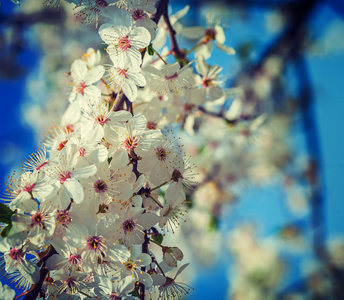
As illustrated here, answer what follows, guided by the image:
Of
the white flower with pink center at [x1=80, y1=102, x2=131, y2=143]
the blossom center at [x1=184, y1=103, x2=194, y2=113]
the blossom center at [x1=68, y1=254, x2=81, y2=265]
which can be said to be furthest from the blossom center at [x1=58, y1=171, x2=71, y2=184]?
the blossom center at [x1=184, y1=103, x2=194, y2=113]

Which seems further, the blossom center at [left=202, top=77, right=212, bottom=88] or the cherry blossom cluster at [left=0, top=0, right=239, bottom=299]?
the blossom center at [left=202, top=77, right=212, bottom=88]

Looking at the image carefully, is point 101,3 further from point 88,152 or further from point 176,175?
point 176,175

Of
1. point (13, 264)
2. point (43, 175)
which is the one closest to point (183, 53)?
point (43, 175)

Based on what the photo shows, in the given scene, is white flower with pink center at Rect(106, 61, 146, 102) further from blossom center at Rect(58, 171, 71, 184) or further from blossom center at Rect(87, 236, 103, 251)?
blossom center at Rect(87, 236, 103, 251)

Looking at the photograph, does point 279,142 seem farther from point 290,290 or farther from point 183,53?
point 183,53

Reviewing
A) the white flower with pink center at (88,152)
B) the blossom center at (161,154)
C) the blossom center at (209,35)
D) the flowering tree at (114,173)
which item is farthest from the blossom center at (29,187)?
the blossom center at (209,35)
